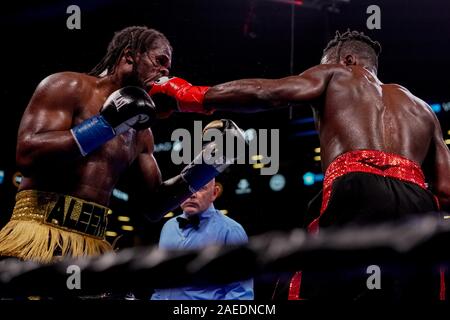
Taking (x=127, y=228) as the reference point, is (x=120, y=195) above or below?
above

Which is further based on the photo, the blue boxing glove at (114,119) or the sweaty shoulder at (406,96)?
the sweaty shoulder at (406,96)

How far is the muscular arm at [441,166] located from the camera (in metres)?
2.32

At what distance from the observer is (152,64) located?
2.55m

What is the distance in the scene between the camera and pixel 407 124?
85.7 inches

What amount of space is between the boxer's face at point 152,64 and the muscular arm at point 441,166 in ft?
3.98

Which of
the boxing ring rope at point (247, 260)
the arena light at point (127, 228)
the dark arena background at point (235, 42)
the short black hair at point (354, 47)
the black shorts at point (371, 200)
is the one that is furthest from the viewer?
the arena light at point (127, 228)

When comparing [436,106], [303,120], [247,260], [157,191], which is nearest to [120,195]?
[303,120]

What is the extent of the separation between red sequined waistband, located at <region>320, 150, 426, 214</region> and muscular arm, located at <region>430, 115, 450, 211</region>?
0.27 m

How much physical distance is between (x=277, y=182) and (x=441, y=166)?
243 inches

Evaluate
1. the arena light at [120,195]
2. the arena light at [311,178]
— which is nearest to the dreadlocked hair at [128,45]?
the arena light at [311,178]

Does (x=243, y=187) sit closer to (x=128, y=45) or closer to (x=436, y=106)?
(x=436, y=106)

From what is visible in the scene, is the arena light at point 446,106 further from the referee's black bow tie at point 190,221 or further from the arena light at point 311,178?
the referee's black bow tie at point 190,221
